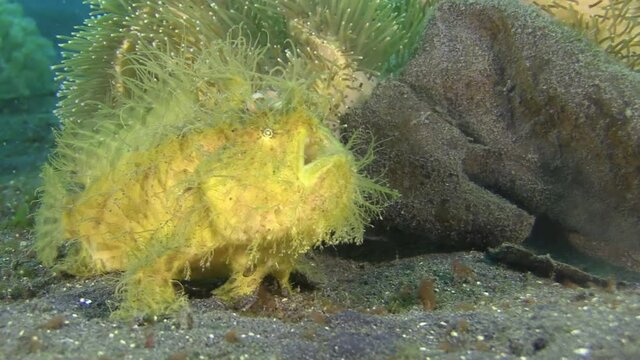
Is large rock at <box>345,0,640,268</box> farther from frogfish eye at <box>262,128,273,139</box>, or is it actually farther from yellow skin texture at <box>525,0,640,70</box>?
frogfish eye at <box>262,128,273,139</box>

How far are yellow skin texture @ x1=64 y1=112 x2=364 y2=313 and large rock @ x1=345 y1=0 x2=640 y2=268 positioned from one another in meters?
0.97

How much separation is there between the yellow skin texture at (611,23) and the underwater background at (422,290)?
76 centimetres

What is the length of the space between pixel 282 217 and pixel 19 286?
7.09 ft

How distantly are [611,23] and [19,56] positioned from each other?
1054cm

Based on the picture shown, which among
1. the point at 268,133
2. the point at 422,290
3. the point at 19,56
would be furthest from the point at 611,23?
the point at 19,56

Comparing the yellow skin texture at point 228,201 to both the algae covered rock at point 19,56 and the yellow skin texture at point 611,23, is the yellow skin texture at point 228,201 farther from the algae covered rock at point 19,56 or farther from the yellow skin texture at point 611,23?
the algae covered rock at point 19,56

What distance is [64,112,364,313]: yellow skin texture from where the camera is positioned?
8.64ft

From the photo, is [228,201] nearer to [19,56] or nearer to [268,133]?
[268,133]

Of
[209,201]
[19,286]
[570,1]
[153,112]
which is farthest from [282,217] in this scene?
[570,1]

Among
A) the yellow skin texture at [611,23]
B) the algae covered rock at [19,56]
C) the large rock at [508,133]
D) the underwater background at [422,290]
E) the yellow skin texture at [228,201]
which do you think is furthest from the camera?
the algae covered rock at [19,56]

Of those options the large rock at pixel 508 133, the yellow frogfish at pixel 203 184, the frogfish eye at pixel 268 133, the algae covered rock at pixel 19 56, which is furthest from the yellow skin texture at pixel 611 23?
the algae covered rock at pixel 19 56

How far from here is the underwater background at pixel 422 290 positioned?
2.16 m

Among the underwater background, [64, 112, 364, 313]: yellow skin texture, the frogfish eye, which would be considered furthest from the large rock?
the frogfish eye

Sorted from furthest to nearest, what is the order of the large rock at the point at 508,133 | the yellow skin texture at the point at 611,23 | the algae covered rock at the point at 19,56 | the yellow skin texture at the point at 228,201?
1. the algae covered rock at the point at 19,56
2. the yellow skin texture at the point at 611,23
3. the large rock at the point at 508,133
4. the yellow skin texture at the point at 228,201
